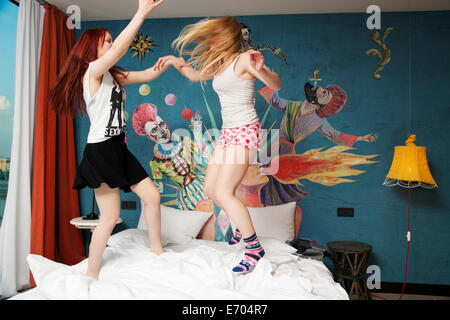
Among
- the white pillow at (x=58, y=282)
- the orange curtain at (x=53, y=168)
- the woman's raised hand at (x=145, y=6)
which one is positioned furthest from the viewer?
the orange curtain at (x=53, y=168)

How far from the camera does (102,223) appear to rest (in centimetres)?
193

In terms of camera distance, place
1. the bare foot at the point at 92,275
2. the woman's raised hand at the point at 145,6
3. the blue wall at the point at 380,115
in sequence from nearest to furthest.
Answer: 1. the woman's raised hand at the point at 145,6
2. the bare foot at the point at 92,275
3. the blue wall at the point at 380,115

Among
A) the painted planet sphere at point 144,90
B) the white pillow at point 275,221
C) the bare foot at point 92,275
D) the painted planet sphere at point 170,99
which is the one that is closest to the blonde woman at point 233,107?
the bare foot at point 92,275

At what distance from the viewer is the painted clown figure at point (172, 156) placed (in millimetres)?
3199

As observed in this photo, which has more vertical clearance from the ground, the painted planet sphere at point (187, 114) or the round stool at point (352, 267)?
the painted planet sphere at point (187, 114)

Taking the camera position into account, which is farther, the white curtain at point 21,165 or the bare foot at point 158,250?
the white curtain at point 21,165

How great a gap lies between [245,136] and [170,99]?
1582 mm

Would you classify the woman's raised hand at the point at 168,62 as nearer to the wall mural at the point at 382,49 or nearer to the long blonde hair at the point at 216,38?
the long blonde hair at the point at 216,38

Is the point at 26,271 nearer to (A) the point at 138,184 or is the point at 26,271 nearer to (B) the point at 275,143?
(A) the point at 138,184

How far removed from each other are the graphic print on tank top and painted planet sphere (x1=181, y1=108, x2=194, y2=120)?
1.28m

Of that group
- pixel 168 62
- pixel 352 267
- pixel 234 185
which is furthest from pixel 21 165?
pixel 352 267

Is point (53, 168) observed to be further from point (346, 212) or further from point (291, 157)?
point (346, 212)

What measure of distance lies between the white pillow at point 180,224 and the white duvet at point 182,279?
52 cm
